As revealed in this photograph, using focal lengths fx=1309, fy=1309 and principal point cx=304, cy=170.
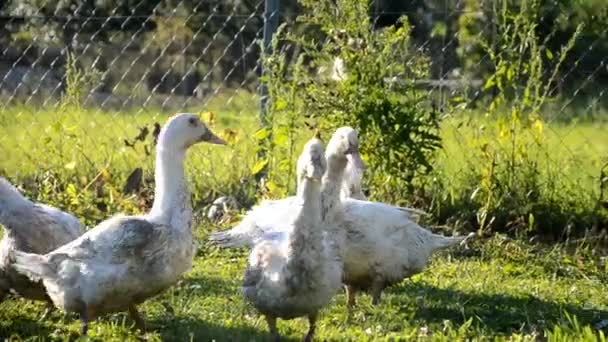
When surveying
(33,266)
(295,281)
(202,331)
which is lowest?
(202,331)

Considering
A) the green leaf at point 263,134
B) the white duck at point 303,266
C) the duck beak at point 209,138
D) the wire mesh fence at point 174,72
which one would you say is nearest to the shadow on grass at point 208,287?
the duck beak at point 209,138

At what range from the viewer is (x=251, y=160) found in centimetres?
776

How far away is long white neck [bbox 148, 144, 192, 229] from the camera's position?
498 centimetres

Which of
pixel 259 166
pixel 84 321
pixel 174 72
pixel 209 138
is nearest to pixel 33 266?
pixel 84 321

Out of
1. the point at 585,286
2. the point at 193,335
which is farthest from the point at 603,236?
the point at 193,335

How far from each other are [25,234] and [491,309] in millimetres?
1941

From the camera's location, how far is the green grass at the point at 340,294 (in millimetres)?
5074

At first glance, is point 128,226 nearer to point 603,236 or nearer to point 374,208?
point 374,208

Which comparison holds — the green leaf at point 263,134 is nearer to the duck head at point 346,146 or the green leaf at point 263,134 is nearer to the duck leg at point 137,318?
the duck head at point 346,146

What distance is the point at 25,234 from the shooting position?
521 centimetres

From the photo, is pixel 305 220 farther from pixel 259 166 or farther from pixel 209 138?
pixel 259 166

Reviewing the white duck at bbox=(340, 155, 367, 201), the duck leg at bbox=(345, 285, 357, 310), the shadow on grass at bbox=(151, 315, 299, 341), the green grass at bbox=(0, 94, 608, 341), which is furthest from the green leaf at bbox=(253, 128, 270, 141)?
the shadow on grass at bbox=(151, 315, 299, 341)

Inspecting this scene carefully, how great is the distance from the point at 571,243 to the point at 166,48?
2.89 m

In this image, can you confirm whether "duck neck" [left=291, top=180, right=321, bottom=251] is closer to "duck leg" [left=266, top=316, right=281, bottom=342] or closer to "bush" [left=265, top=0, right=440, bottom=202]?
"duck leg" [left=266, top=316, right=281, bottom=342]
